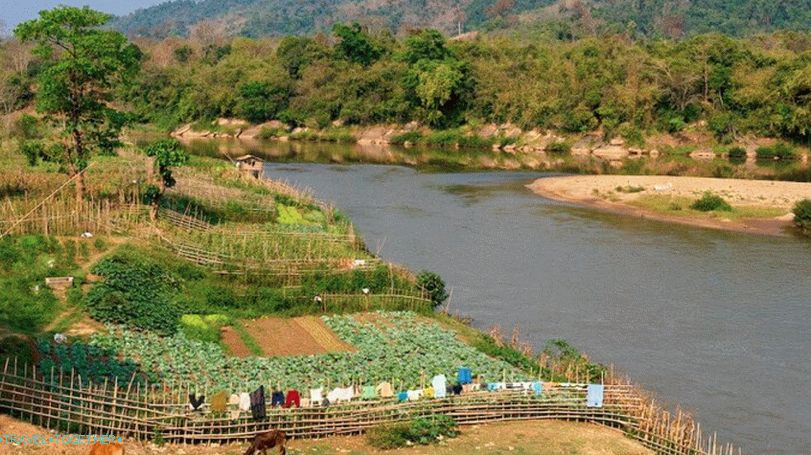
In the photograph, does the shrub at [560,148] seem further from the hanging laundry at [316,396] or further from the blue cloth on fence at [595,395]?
the hanging laundry at [316,396]

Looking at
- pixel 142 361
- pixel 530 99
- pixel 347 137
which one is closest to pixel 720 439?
pixel 142 361

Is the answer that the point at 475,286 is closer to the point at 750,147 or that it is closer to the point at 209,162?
the point at 209,162

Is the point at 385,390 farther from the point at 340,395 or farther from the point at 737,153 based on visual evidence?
the point at 737,153

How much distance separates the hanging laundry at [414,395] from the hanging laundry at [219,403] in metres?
4.13

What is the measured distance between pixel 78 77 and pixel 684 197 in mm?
36977

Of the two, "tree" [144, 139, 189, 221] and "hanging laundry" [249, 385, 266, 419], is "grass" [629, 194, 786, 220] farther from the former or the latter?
"hanging laundry" [249, 385, 266, 419]

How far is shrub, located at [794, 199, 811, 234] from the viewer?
48969mm

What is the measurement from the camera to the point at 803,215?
162 ft

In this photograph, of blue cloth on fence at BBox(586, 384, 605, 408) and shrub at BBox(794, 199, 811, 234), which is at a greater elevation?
shrub at BBox(794, 199, 811, 234)

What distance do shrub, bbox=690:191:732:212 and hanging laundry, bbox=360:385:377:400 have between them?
37337mm

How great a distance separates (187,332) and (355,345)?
188 inches

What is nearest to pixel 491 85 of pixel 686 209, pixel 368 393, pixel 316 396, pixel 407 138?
pixel 407 138

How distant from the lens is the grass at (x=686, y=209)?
52.3 metres

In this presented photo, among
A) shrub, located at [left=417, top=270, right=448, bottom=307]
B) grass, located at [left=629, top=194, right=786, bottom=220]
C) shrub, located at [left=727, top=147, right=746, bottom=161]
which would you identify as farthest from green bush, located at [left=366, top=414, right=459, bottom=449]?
shrub, located at [left=727, top=147, right=746, bottom=161]
